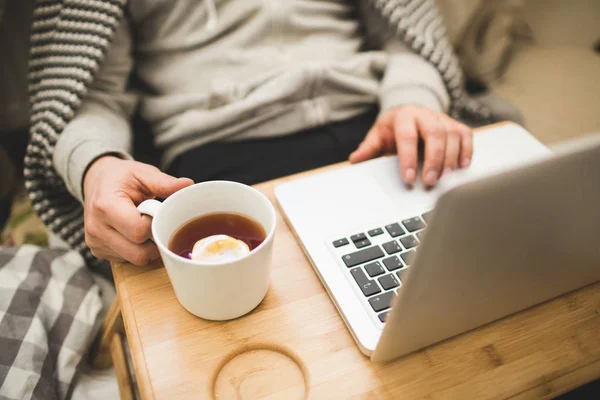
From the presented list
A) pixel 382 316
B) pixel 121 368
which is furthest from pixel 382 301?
pixel 121 368

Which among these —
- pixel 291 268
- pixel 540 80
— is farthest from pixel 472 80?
pixel 291 268

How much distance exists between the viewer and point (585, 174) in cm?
30

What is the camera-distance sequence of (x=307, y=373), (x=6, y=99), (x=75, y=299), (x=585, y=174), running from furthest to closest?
(x=6, y=99) < (x=75, y=299) < (x=307, y=373) < (x=585, y=174)

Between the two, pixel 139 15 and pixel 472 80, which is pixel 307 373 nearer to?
pixel 139 15

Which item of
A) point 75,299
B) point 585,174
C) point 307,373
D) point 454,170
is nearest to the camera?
point 585,174

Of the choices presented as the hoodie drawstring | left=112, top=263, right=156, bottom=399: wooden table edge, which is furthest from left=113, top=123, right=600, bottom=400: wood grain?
the hoodie drawstring

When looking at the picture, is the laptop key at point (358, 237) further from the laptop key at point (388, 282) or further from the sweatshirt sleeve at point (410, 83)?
the sweatshirt sleeve at point (410, 83)

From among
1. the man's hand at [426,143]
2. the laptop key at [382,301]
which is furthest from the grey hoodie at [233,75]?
the laptop key at [382,301]

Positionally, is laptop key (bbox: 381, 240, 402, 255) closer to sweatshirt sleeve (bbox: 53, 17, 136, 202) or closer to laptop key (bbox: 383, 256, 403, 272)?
laptop key (bbox: 383, 256, 403, 272)

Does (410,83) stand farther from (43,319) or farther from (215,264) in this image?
(43,319)

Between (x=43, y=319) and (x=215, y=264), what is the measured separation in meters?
0.46

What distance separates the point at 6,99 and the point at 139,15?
1.61ft

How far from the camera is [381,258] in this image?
19.0 inches

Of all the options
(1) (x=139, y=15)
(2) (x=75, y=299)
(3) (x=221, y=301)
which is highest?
(1) (x=139, y=15)
